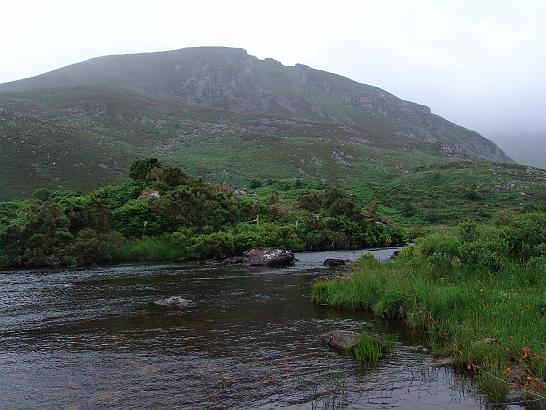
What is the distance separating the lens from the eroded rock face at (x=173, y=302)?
2573 cm

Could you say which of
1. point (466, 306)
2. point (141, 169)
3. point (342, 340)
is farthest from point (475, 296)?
point (141, 169)

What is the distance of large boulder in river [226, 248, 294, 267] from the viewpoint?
141ft

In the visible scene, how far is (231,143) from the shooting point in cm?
15238

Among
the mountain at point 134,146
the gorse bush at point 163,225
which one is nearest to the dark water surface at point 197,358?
the gorse bush at point 163,225

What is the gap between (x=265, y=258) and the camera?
43.5 meters

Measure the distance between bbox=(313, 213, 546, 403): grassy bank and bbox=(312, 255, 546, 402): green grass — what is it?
29mm

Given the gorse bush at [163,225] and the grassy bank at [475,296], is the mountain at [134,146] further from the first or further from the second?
the grassy bank at [475,296]

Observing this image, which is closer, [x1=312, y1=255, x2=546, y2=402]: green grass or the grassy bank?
the grassy bank

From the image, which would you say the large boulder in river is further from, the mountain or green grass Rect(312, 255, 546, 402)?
the mountain

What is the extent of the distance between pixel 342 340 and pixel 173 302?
11392 millimetres

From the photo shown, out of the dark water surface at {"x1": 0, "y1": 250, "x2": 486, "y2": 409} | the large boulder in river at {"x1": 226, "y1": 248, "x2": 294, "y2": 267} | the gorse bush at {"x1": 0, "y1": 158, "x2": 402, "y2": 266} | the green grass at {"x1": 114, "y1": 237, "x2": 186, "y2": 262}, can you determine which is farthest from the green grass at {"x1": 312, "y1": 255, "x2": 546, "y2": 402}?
the gorse bush at {"x1": 0, "y1": 158, "x2": 402, "y2": 266}

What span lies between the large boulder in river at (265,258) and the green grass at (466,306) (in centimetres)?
1615

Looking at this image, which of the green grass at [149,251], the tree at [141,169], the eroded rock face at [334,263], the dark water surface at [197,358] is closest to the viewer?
the dark water surface at [197,358]

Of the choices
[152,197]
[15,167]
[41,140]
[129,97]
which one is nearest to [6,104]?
[129,97]
